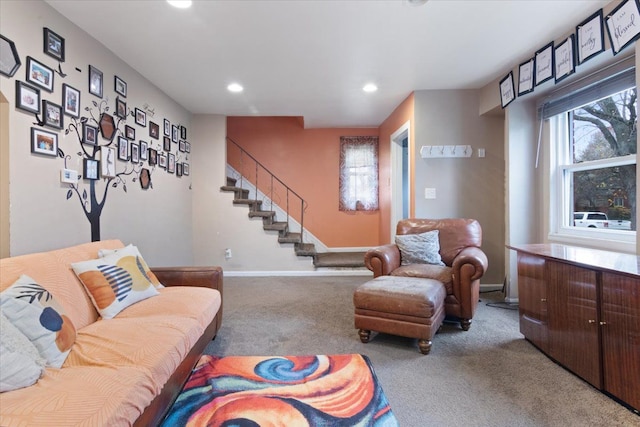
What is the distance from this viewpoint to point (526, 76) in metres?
2.86

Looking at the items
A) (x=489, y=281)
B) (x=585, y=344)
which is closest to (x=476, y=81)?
(x=489, y=281)

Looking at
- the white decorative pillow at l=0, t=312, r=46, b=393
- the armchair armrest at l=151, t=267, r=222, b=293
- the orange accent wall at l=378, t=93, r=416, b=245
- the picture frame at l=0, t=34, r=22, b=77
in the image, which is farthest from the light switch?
the picture frame at l=0, t=34, r=22, b=77

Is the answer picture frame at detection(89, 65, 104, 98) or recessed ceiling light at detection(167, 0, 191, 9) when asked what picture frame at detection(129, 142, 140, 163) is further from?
recessed ceiling light at detection(167, 0, 191, 9)

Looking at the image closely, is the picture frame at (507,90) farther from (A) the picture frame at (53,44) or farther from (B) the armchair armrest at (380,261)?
(A) the picture frame at (53,44)

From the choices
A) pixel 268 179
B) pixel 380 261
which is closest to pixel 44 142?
pixel 380 261

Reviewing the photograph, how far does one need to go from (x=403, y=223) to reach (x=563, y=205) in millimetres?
1548

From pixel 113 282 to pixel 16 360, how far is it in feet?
2.53

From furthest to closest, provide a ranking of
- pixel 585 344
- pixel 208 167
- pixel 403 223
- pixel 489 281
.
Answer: pixel 208 167
pixel 489 281
pixel 403 223
pixel 585 344

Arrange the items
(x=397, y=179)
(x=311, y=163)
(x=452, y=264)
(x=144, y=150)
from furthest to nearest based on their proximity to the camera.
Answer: (x=311, y=163), (x=397, y=179), (x=144, y=150), (x=452, y=264)

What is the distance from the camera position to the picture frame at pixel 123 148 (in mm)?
2783

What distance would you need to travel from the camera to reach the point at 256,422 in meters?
1.43

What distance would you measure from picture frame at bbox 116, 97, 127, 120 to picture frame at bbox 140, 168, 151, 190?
0.56 metres

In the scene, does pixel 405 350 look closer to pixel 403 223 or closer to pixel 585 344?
pixel 585 344

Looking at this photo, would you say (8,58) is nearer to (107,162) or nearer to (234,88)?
(107,162)
